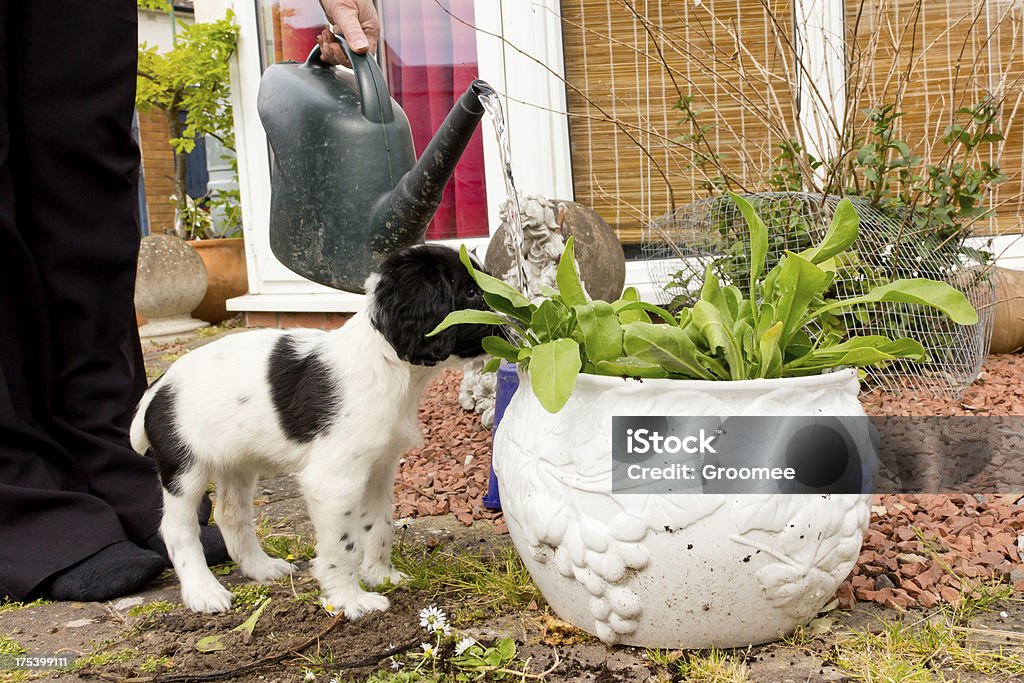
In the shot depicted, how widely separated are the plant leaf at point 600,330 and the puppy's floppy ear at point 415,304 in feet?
1.04

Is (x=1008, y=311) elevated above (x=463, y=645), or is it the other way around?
(x=1008, y=311)

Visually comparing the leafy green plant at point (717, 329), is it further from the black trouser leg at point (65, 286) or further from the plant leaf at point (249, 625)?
the black trouser leg at point (65, 286)

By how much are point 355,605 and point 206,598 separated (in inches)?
14.4

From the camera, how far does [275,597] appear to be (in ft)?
7.13

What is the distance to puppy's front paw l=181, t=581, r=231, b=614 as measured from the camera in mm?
2094

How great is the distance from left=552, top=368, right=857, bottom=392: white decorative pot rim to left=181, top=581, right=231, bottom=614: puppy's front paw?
1.02 m

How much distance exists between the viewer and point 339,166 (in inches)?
113

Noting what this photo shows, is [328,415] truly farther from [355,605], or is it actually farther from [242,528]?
[242,528]

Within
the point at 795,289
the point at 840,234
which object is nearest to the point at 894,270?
the point at 840,234

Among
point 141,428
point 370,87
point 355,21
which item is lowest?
point 141,428

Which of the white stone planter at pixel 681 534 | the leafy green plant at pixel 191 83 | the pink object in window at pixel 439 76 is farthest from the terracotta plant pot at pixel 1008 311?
the leafy green plant at pixel 191 83

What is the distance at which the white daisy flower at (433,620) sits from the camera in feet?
6.02

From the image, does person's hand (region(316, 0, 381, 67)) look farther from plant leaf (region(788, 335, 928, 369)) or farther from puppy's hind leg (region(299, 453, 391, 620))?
plant leaf (region(788, 335, 928, 369))

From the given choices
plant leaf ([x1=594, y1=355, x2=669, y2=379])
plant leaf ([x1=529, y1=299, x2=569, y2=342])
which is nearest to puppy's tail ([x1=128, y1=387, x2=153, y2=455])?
plant leaf ([x1=529, y1=299, x2=569, y2=342])
